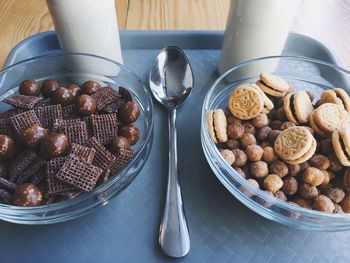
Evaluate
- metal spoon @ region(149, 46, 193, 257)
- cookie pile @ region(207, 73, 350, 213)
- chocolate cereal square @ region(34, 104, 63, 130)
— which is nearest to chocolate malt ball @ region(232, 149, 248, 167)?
cookie pile @ region(207, 73, 350, 213)

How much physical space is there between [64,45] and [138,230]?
40 cm

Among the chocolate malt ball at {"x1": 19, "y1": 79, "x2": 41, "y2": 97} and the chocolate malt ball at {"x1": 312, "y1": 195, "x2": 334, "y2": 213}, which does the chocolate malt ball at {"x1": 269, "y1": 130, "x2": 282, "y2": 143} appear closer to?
the chocolate malt ball at {"x1": 312, "y1": 195, "x2": 334, "y2": 213}

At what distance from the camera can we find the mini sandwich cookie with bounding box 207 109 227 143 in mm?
535

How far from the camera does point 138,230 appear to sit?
0.51m

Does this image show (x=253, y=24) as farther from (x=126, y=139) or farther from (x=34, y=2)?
(x=34, y=2)

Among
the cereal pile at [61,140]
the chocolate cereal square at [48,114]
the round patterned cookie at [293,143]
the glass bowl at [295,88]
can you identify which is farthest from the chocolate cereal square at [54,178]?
the round patterned cookie at [293,143]

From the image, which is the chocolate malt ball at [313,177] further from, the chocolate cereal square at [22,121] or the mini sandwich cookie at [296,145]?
the chocolate cereal square at [22,121]

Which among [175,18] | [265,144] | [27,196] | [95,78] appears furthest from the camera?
[175,18]

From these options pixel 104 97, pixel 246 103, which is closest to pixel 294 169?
pixel 246 103

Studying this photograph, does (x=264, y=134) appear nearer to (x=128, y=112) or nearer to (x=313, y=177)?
(x=313, y=177)

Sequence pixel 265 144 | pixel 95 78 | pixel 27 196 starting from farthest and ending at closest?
pixel 95 78 → pixel 265 144 → pixel 27 196

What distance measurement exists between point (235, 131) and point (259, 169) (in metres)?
0.08

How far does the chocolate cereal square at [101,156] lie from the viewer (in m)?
0.50

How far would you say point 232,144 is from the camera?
0.55 meters
